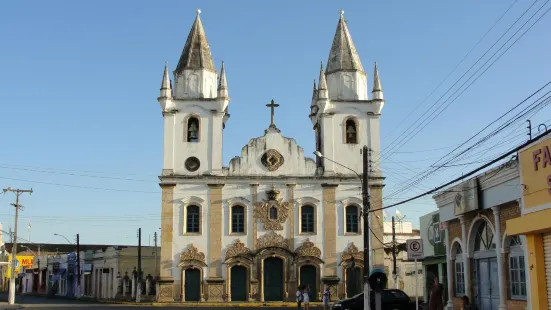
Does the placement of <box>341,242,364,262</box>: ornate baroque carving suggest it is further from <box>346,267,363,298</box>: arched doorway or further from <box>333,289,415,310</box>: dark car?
<box>333,289,415,310</box>: dark car

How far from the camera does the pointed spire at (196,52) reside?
4775 centimetres

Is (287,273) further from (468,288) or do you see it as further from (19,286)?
(19,286)

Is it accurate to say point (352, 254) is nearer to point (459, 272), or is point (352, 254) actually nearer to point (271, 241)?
point (271, 241)

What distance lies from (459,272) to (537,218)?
8.78 m

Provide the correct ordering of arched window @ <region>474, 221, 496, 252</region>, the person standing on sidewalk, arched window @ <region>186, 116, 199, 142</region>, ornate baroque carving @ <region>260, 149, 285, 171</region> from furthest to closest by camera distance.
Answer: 1. arched window @ <region>186, 116, 199, 142</region>
2. ornate baroque carving @ <region>260, 149, 285, 171</region>
3. the person standing on sidewalk
4. arched window @ <region>474, 221, 496, 252</region>

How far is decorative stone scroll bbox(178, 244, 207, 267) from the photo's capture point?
44.5 m

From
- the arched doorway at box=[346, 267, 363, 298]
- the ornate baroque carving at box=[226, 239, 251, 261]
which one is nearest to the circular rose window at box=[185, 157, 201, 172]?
the ornate baroque carving at box=[226, 239, 251, 261]

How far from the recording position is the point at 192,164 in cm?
4597

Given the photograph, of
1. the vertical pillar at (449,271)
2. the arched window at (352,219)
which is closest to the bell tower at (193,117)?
the arched window at (352,219)

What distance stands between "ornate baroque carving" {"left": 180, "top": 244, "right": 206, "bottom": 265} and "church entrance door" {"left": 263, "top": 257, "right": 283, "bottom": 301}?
4.04 metres

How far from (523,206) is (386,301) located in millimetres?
10766

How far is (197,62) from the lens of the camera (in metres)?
47.8

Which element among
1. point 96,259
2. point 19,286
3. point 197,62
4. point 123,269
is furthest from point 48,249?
point 197,62

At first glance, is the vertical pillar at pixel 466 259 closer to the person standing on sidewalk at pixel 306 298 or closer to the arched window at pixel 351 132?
the person standing on sidewalk at pixel 306 298
